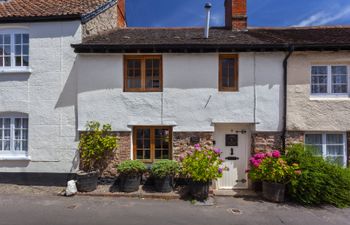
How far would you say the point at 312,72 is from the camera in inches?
347

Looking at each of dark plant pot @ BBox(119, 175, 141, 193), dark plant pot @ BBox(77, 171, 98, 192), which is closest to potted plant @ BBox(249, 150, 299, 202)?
dark plant pot @ BBox(119, 175, 141, 193)

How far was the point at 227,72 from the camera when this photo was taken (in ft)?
29.2

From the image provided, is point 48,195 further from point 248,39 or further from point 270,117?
point 248,39

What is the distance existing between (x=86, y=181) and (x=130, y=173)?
5.07 ft

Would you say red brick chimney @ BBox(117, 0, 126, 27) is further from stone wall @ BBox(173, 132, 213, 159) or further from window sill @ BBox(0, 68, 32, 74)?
stone wall @ BBox(173, 132, 213, 159)

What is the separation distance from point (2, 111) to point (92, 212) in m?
5.62

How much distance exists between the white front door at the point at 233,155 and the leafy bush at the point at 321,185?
1.81 meters

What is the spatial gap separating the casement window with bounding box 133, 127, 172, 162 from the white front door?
6.06ft

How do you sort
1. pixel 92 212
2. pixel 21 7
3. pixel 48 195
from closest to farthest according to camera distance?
pixel 92 212 < pixel 48 195 < pixel 21 7

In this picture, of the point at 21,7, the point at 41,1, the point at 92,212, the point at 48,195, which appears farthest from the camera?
the point at 41,1

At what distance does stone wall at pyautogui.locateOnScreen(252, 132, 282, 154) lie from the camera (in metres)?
8.66

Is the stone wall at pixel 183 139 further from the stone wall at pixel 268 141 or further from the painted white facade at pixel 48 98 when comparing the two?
the painted white facade at pixel 48 98

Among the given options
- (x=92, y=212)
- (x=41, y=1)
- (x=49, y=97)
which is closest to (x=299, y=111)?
(x=92, y=212)

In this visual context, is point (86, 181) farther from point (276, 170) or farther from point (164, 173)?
point (276, 170)
